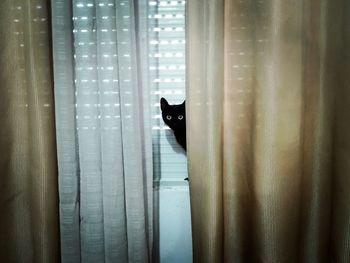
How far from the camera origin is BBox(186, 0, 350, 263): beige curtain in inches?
34.3

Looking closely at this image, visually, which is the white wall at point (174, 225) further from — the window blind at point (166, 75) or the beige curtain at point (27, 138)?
the beige curtain at point (27, 138)

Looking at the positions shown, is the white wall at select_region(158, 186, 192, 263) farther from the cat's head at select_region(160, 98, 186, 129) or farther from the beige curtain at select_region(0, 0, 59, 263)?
the beige curtain at select_region(0, 0, 59, 263)

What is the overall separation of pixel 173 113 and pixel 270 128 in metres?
0.36

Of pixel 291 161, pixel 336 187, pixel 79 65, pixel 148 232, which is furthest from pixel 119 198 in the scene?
pixel 336 187

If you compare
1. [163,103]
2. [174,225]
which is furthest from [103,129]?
[174,225]

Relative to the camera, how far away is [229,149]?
915 millimetres

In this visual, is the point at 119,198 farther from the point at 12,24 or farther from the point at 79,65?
the point at 12,24

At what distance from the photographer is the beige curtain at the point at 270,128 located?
2.86ft

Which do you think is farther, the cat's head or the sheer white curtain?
the cat's head

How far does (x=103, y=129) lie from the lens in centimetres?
93

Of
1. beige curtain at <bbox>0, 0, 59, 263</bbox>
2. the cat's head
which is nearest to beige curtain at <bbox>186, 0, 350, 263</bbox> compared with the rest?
the cat's head

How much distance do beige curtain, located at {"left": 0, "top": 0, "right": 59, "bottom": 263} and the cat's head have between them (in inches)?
15.8

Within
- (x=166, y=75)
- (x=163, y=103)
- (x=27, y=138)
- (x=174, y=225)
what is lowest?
(x=174, y=225)

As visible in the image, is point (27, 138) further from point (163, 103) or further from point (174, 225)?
point (174, 225)
